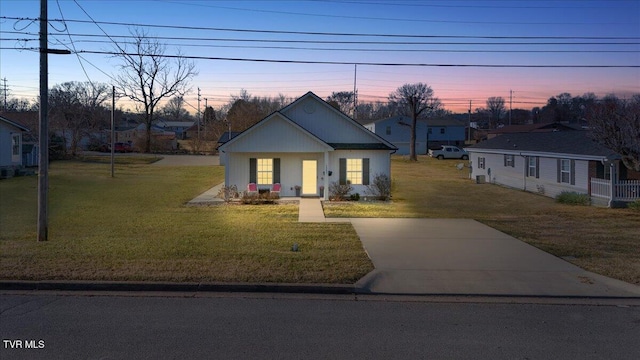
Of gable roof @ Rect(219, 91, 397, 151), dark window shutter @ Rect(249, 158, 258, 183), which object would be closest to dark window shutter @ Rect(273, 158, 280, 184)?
dark window shutter @ Rect(249, 158, 258, 183)

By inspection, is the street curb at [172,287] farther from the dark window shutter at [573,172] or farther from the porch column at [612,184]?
the dark window shutter at [573,172]

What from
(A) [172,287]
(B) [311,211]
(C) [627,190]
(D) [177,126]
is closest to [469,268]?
(A) [172,287]

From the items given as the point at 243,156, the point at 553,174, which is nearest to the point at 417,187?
the point at 553,174

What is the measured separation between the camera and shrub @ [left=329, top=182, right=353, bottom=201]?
2401 cm

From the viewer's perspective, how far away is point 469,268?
10078 mm

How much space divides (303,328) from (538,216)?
1562 centimetres

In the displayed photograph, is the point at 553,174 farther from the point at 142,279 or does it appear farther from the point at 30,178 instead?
the point at 30,178

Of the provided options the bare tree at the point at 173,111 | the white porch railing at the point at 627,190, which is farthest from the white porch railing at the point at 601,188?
the bare tree at the point at 173,111

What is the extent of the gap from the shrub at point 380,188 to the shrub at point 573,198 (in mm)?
8331

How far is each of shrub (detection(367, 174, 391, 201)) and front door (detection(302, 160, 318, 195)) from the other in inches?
102

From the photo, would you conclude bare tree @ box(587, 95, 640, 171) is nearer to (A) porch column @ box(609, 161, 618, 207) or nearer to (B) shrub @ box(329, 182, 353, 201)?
(A) porch column @ box(609, 161, 618, 207)

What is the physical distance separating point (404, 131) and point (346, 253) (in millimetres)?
65062

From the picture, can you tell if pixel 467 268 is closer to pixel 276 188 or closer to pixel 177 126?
pixel 276 188

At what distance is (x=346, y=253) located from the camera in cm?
1112
